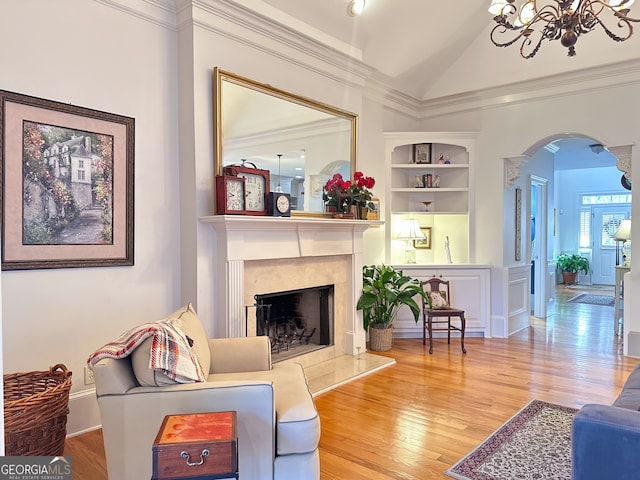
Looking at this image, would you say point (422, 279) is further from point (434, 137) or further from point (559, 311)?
point (559, 311)

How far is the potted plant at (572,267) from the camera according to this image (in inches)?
422

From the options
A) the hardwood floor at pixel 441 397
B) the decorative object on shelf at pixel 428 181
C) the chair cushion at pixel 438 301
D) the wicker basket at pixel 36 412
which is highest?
the decorative object on shelf at pixel 428 181

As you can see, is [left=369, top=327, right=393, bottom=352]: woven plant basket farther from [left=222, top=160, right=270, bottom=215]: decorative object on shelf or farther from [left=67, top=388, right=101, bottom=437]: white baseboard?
[left=67, top=388, right=101, bottom=437]: white baseboard

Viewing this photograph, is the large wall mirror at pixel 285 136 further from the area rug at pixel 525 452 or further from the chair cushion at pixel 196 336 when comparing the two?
the area rug at pixel 525 452

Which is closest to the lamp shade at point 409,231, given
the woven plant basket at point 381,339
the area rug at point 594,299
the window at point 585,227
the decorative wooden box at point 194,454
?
the woven plant basket at point 381,339

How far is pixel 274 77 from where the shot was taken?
376 centimetres

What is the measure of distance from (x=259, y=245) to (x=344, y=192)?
112 cm

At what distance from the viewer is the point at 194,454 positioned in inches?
58.7

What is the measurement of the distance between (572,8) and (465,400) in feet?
9.18

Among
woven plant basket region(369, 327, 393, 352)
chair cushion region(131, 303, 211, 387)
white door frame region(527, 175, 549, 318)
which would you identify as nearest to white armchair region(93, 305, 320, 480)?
chair cushion region(131, 303, 211, 387)

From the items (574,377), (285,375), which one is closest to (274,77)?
(285,375)

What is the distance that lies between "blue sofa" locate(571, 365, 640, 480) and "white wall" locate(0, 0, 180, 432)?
2.62 metres

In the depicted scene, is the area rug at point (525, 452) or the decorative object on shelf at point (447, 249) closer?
the area rug at point (525, 452)

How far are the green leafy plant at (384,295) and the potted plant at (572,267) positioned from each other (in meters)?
7.63
